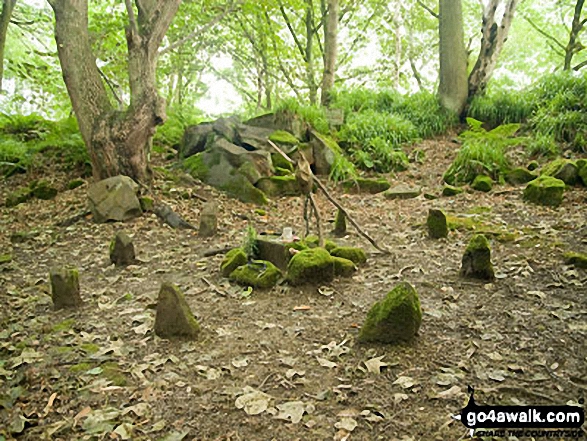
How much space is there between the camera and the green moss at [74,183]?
768cm

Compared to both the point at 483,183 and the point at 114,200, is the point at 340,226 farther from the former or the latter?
the point at 114,200

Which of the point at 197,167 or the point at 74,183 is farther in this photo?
the point at 197,167

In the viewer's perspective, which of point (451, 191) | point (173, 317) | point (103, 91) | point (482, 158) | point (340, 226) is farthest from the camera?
point (482, 158)

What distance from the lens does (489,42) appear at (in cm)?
1015

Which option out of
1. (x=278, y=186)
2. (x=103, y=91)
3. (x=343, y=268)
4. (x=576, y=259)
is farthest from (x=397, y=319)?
(x=103, y=91)

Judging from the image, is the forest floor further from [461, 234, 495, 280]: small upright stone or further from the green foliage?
the green foliage

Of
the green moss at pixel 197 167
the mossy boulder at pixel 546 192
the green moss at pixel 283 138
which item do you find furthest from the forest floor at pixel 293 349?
the green moss at pixel 283 138

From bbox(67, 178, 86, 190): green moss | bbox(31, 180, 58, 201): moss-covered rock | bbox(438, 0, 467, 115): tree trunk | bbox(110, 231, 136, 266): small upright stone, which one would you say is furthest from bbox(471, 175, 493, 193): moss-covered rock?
bbox(31, 180, 58, 201): moss-covered rock

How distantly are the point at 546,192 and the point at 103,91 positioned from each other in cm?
753

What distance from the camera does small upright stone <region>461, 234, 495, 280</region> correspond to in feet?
12.7

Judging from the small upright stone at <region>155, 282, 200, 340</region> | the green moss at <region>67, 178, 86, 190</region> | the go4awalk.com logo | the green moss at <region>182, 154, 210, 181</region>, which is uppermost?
the green moss at <region>182, 154, 210, 181</region>

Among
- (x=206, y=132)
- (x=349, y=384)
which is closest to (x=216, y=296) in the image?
(x=349, y=384)

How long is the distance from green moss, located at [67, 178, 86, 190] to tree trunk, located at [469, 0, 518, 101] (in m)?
9.65

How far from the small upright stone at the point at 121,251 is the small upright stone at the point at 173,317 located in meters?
Answer: 2.05
